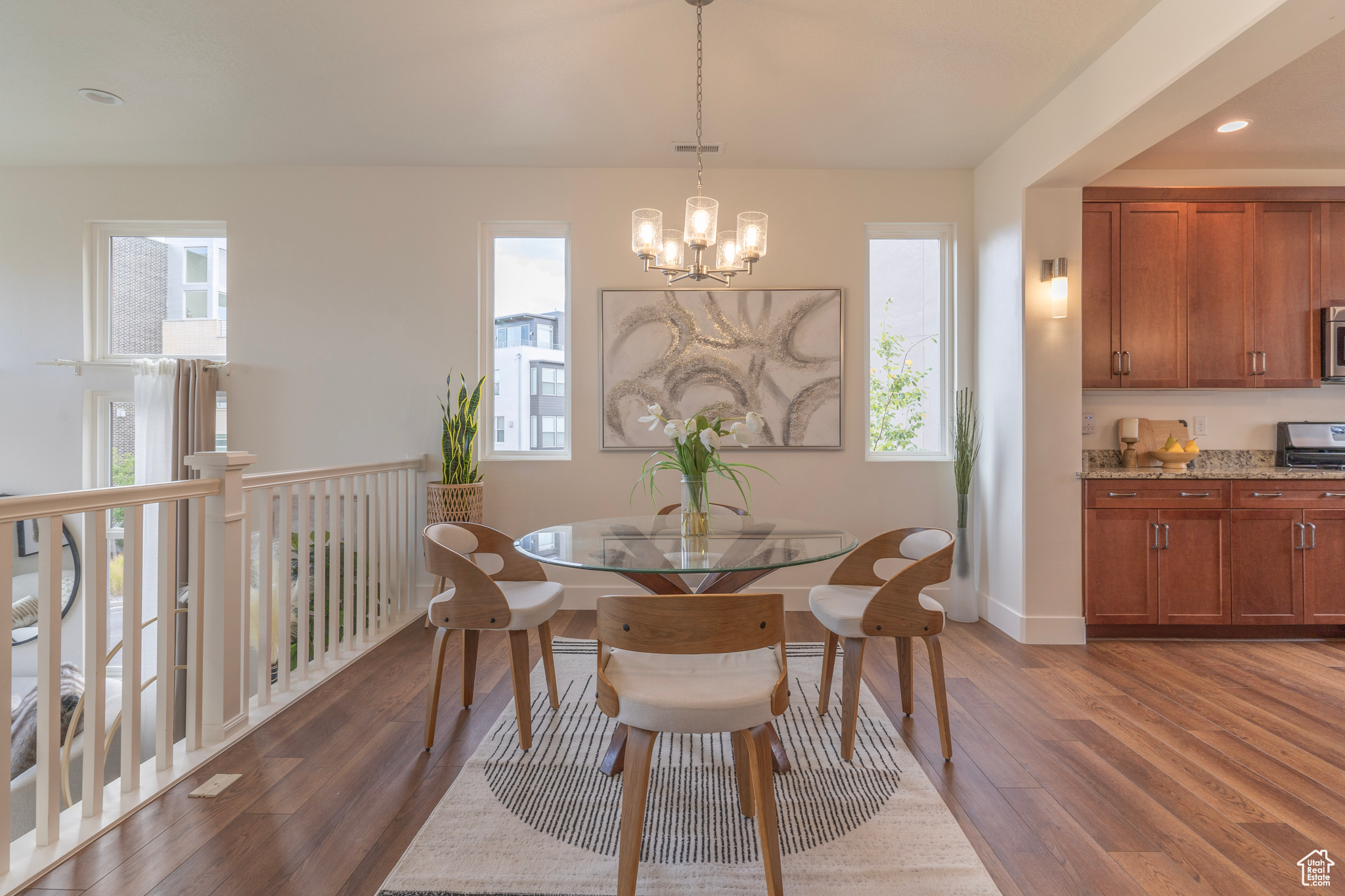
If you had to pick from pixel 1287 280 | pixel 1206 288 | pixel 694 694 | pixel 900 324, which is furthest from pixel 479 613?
pixel 1287 280

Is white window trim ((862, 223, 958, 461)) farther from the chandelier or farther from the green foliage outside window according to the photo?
the chandelier

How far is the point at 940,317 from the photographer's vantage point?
4.10 m

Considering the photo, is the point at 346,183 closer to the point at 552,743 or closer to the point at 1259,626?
the point at 552,743

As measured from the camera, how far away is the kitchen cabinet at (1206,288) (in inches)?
140

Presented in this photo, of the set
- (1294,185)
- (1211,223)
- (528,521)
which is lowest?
(528,521)

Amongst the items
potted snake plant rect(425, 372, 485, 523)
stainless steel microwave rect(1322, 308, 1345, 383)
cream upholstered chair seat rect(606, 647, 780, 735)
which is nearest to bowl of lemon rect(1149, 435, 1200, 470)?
stainless steel microwave rect(1322, 308, 1345, 383)

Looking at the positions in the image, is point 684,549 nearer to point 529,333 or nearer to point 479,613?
point 479,613

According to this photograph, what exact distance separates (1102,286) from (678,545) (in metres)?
3.06

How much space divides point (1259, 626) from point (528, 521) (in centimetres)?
416

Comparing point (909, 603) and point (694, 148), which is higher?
point (694, 148)

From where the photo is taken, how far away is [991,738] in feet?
7.53

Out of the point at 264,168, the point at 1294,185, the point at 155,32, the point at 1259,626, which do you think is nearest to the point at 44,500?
the point at 155,32

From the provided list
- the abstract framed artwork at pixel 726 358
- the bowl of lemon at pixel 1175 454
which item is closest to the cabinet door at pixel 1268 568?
the bowl of lemon at pixel 1175 454

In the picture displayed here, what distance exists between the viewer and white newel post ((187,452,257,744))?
7.39ft
